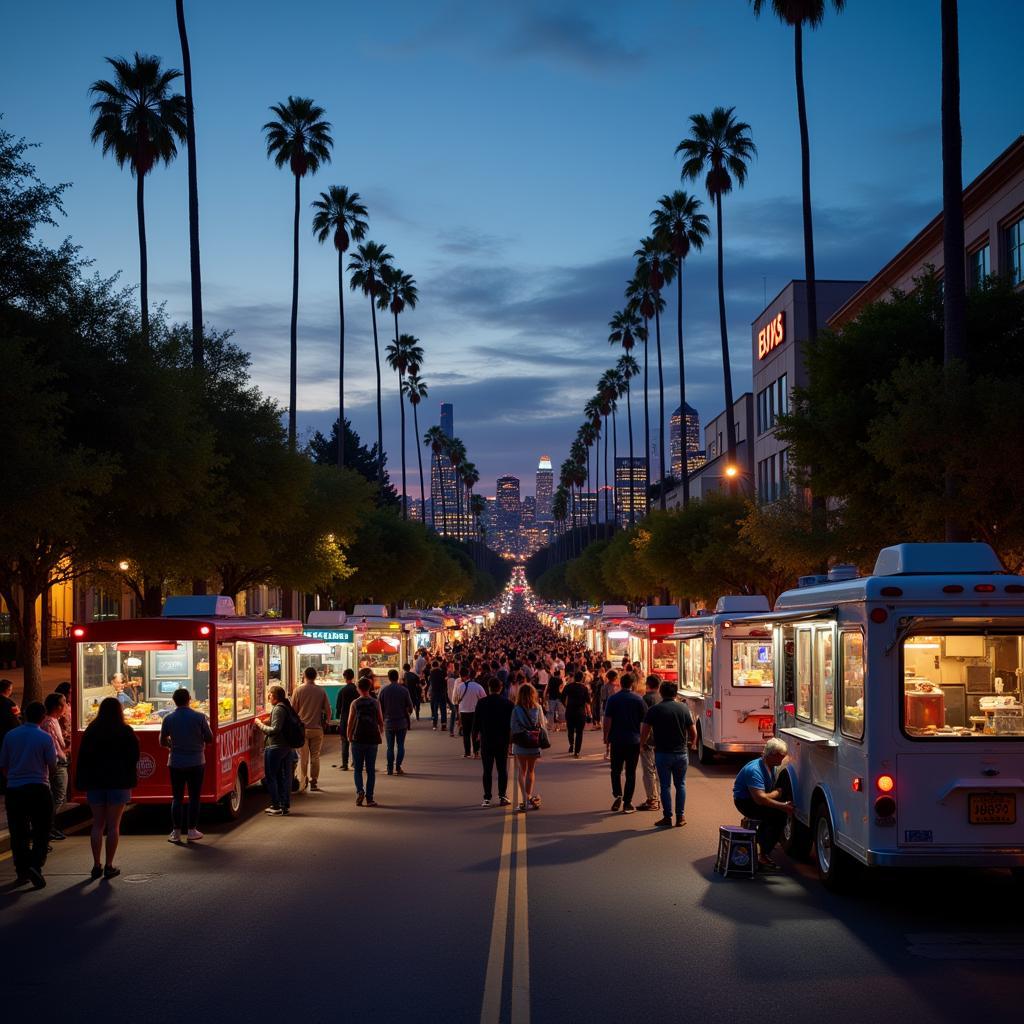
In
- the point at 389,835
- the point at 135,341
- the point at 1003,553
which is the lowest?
the point at 389,835

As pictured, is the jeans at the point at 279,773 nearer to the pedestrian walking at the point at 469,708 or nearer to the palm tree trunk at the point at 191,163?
the pedestrian walking at the point at 469,708

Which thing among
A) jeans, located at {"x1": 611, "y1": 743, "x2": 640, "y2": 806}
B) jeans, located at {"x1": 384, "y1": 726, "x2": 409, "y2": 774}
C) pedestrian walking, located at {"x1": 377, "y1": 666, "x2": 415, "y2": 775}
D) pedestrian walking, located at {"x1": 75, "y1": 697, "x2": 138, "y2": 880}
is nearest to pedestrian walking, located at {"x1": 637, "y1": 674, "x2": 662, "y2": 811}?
jeans, located at {"x1": 611, "y1": 743, "x2": 640, "y2": 806}

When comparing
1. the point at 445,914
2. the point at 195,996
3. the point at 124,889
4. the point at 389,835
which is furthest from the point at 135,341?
the point at 195,996

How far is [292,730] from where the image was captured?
18.0 meters

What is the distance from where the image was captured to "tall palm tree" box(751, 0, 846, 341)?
35.1 meters

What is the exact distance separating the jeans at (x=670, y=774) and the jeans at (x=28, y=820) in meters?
7.56

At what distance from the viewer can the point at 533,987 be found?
→ 8977 mm

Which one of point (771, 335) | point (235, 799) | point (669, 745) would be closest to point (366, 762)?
point (235, 799)

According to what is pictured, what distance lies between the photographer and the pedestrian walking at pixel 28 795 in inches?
506

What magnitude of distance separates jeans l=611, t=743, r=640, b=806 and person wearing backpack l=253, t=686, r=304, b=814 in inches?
174

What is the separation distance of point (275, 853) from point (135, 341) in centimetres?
1218

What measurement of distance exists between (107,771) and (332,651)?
21451 millimetres

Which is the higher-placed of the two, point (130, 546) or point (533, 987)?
point (130, 546)

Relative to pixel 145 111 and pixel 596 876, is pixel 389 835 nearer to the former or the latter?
pixel 596 876
